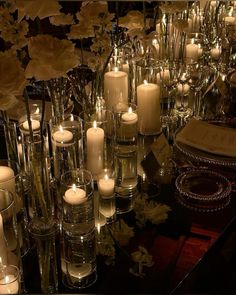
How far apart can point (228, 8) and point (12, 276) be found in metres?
2.34

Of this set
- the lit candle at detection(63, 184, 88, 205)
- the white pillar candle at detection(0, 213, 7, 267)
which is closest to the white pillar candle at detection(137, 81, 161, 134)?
the lit candle at detection(63, 184, 88, 205)

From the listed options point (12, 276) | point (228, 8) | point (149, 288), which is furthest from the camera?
point (228, 8)

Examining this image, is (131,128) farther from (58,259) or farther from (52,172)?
(58,259)

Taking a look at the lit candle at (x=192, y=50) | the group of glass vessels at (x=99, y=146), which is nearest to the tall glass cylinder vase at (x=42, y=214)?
the group of glass vessels at (x=99, y=146)

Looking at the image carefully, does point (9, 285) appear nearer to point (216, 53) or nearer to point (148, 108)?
point (148, 108)

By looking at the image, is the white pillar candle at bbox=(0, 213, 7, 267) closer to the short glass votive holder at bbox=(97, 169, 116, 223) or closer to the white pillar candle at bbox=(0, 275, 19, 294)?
the white pillar candle at bbox=(0, 275, 19, 294)

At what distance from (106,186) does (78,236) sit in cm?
18

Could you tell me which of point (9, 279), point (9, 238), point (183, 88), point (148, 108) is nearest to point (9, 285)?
point (9, 279)

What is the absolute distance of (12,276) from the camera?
0.89m

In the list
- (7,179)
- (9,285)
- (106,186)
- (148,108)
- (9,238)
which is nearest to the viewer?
(9,285)

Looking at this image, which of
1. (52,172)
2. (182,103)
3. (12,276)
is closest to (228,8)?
(182,103)

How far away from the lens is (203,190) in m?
1.35

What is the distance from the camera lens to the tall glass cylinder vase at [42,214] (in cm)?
107

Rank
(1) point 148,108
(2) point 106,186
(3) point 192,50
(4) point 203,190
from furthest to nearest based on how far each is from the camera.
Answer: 1. (3) point 192,50
2. (1) point 148,108
3. (4) point 203,190
4. (2) point 106,186
